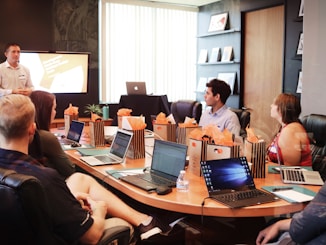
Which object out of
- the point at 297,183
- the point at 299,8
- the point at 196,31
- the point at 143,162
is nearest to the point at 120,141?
the point at 143,162

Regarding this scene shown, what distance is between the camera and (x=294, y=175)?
95.7 inches

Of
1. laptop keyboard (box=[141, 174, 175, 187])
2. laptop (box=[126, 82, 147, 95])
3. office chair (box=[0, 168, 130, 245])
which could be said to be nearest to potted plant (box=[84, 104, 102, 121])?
laptop (box=[126, 82, 147, 95])

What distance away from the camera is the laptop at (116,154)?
9.49 ft

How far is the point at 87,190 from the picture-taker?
2641 millimetres

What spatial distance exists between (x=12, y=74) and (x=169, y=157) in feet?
12.4

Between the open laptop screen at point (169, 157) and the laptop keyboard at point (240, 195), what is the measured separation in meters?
0.38

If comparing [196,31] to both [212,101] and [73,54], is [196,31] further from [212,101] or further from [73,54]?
[212,101]

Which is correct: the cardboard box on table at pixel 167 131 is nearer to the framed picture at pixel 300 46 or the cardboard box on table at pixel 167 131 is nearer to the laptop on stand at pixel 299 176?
the laptop on stand at pixel 299 176

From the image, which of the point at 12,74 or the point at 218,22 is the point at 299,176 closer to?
Answer: the point at 12,74

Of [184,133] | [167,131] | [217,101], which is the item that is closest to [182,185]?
[184,133]

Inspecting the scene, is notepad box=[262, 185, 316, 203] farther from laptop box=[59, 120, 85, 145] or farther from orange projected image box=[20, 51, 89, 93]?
orange projected image box=[20, 51, 89, 93]

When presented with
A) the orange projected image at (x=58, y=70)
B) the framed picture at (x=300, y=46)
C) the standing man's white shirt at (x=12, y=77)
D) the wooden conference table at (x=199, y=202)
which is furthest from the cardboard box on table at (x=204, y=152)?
the orange projected image at (x=58, y=70)

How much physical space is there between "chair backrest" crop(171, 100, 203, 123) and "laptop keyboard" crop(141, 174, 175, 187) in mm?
2323

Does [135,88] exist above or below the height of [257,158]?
above
